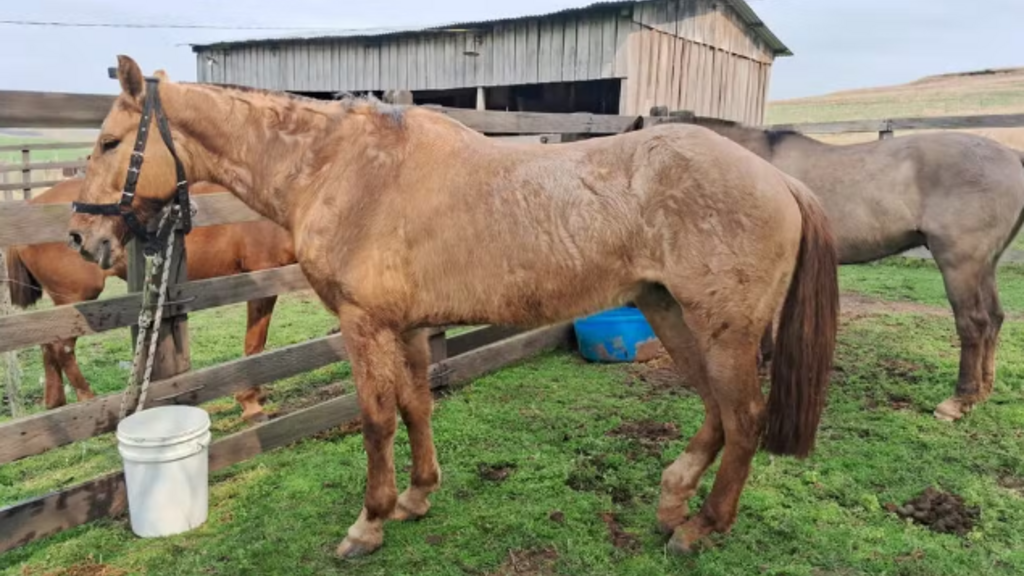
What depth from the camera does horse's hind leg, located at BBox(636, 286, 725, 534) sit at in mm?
3053

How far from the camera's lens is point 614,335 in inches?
223

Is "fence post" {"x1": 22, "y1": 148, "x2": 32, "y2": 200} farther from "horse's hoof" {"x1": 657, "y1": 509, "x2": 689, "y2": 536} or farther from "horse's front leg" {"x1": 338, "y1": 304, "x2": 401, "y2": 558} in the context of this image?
"horse's hoof" {"x1": 657, "y1": 509, "x2": 689, "y2": 536}

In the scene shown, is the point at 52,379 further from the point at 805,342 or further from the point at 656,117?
the point at 656,117

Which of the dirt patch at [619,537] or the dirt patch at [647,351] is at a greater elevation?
the dirt patch at [647,351]

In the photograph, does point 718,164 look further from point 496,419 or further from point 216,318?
point 216,318

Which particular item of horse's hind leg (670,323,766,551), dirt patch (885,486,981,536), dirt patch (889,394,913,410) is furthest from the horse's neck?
dirt patch (889,394,913,410)

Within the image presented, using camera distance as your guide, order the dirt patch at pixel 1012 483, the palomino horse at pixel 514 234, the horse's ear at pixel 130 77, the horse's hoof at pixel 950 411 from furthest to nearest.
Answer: the horse's hoof at pixel 950 411 → the dirt patch at pixel 1012 483 → the horse's ear at pixel 130 77 → the palomino horse at pixel 514 234

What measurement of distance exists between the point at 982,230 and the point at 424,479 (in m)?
4.17

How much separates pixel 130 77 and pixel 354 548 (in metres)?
2.31

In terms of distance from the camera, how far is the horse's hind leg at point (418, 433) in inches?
129

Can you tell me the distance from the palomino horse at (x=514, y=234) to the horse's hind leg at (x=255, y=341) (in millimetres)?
1772

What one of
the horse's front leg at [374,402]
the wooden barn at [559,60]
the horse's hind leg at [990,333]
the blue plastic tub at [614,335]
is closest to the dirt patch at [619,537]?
the horse's front leg at [374,402]

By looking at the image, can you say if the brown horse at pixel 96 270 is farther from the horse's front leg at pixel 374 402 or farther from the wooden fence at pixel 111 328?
the horse's front leg at pixel 374 402

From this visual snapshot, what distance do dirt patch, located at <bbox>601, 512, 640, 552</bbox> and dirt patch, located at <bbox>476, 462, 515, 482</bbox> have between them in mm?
696
